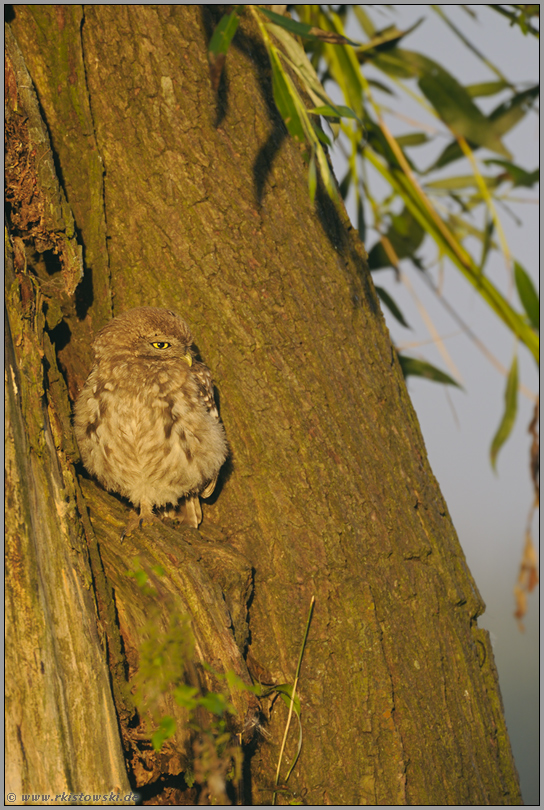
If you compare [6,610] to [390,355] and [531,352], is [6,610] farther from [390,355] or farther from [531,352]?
[531,352]

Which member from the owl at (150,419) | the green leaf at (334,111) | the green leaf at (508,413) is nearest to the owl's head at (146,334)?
the owl at (150,419)

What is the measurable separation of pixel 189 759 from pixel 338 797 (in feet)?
1.95

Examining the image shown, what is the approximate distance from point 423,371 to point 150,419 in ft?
4.87

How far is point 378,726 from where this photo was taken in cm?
243

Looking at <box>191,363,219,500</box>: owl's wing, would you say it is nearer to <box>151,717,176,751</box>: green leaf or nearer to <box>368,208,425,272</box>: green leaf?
<box>151,717,176,751</box>: green leaf

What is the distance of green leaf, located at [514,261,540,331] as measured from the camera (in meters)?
2.53

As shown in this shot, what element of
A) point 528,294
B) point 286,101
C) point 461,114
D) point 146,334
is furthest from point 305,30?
point 146,334

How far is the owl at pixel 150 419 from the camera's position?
285 centimetres

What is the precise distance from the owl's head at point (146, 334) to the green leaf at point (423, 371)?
4.13ft

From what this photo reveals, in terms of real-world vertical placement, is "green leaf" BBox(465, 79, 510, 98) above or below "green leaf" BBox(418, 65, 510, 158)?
above

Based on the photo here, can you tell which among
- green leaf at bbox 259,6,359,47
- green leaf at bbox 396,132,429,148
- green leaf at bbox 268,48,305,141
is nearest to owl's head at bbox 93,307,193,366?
green leaf at bbox 268,48,305,141

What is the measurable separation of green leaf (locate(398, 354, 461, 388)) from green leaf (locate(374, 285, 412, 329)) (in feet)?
0.69

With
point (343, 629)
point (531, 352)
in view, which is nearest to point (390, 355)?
point (531, 352)

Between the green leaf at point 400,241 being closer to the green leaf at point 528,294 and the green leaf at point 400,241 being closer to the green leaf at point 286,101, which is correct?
the green leaf at point 528,294
